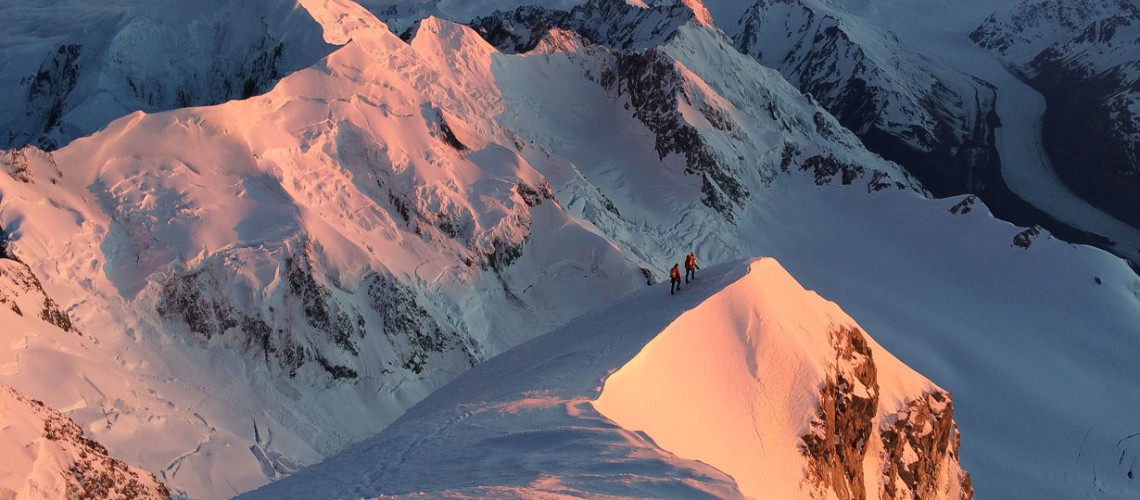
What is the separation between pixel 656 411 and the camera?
40844 millimetres

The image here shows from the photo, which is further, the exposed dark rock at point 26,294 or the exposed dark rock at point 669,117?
the exposed dark rock at point 669,117

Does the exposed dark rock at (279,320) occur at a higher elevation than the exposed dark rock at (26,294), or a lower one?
lower

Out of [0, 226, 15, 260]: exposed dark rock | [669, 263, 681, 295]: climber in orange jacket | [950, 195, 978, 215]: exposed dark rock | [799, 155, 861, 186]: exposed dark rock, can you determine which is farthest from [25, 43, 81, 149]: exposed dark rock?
[950, 195, 978, 215]: exposed dark rock

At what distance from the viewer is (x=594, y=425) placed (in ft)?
117

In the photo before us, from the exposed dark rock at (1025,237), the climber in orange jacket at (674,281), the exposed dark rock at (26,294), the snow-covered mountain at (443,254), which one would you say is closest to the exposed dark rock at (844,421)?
the snow-covered mountain at (443,254)

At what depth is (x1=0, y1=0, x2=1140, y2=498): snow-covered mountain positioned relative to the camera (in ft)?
209

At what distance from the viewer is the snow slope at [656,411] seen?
102 ft

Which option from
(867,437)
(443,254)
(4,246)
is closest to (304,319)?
(443,254)

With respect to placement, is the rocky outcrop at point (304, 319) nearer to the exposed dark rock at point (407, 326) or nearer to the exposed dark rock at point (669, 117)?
the exposed dark rock at point (407, 326)

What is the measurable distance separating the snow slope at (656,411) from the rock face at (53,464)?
18.5 feet

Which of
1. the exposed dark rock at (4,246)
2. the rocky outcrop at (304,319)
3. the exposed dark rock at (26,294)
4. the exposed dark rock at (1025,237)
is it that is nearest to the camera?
the exposed dark rock at (26,294)

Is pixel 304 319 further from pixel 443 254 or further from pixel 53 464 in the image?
pixel 53 464

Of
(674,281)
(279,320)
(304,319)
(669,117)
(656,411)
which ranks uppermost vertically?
(656,411)

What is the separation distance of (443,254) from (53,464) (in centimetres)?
5609
